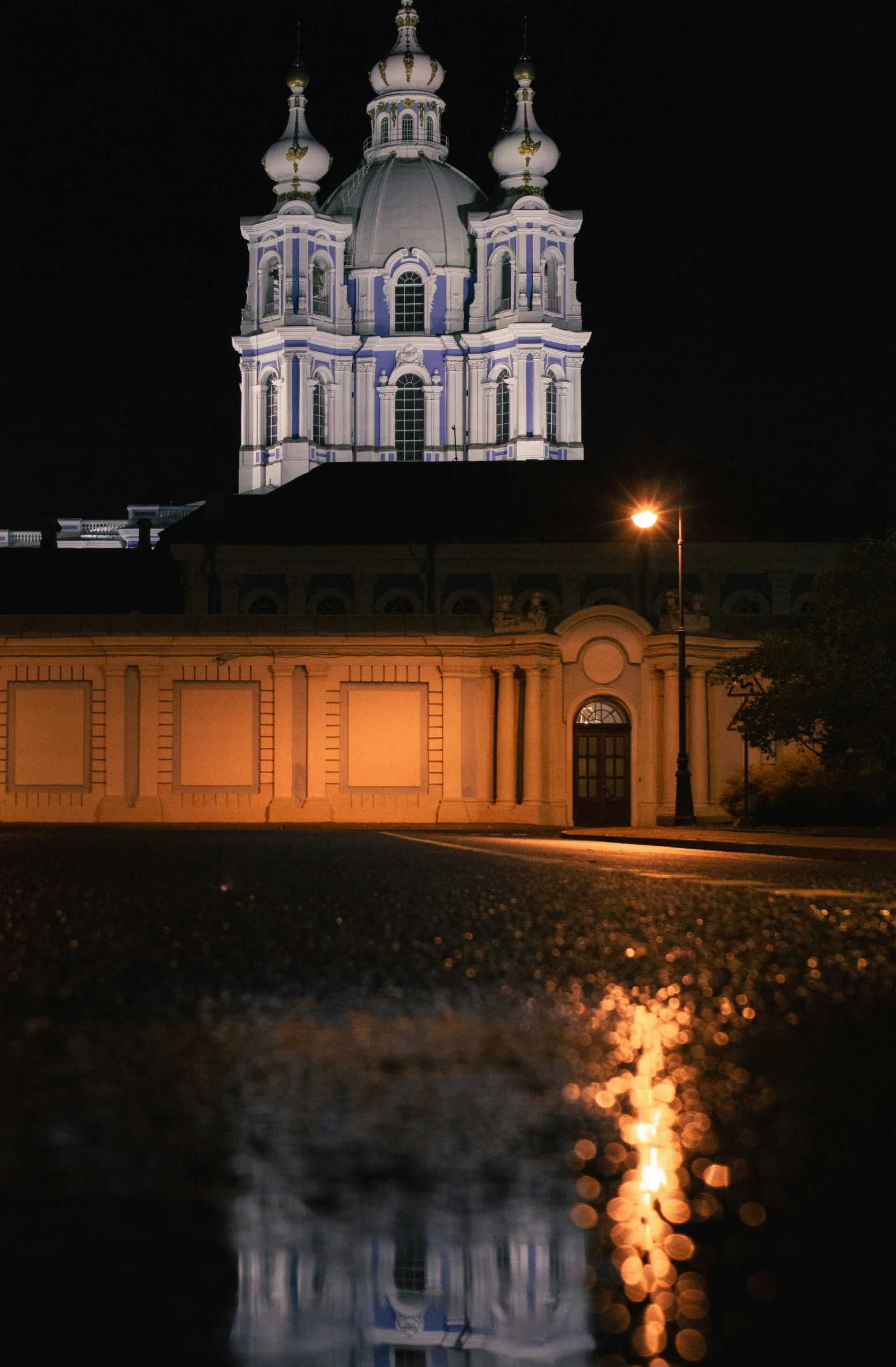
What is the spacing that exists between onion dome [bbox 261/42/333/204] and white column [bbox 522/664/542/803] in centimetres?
5562

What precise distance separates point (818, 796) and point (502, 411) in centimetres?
5851

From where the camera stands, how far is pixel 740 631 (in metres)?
48.3

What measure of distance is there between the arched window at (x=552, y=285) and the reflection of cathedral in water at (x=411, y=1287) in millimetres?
90936

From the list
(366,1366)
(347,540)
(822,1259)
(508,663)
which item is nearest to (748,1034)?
(822,1259)

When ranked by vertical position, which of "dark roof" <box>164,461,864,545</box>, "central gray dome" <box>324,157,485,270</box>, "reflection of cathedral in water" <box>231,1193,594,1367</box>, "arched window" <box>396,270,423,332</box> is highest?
"central gray dome" <box>324,157,485,270</box>

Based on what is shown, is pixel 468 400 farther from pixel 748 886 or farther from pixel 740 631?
pixel 748 886

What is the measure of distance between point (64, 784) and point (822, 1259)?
142 ft

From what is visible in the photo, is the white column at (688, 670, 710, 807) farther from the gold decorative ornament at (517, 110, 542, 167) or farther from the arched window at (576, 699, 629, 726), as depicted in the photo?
the gold decorative ornament at (517, 110, 542, 167)

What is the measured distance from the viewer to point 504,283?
307 ft

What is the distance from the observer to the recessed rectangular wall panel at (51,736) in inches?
1805

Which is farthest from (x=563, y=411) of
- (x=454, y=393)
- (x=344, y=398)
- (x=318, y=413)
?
(x=318, y=413)

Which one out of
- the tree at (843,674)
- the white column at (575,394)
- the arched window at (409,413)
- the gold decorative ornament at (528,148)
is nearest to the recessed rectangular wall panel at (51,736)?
the tree at (843,674)

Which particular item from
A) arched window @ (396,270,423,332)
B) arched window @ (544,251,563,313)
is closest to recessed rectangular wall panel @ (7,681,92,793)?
arched window @ (396,270,423,332)

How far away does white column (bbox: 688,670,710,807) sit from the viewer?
45.1 m
